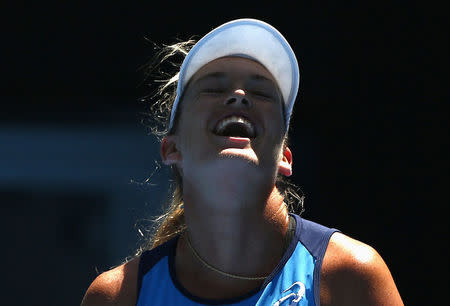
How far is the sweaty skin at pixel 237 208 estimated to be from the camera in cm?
189

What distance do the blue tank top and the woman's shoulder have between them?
0.07 ft

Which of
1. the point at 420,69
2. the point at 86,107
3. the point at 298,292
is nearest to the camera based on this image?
the point at 298,292

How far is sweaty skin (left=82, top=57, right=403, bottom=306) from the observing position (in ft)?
6.19

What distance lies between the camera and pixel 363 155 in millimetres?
4156

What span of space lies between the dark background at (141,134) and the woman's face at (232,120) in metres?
1.80

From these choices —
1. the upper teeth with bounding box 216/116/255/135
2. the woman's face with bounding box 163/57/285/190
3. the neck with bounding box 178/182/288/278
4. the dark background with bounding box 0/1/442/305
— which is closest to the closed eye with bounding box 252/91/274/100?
the woman's face with bounding box 163/57/285/190

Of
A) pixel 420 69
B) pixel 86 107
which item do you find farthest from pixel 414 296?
pixel 86 107

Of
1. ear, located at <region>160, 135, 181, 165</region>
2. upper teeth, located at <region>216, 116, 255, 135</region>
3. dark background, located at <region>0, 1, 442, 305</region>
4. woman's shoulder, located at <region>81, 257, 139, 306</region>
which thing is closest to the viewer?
upper teeth, located at <region>216, 116, 255, 135</region>

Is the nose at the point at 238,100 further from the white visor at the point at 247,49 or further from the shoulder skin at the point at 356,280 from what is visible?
the shoulder skin at the point at 356,280

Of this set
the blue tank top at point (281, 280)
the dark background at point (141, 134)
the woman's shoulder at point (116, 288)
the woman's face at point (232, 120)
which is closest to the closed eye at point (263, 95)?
the woman's face at point (232, 120)

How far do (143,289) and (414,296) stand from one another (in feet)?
7.60

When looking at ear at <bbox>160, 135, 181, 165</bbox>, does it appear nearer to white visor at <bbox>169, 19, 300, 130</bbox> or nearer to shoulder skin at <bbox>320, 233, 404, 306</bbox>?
white visor at <bbox>169, 19, 300, 130</bbox>

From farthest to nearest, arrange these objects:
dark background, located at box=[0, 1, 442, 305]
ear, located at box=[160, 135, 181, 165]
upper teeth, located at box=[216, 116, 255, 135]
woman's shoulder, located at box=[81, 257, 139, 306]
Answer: dark background, located at box=[0, 1, 442, 305] → ear, located at box=[160, 135, 181, 165] → woman's shoulder, located at box=[81, 257, 139, 306] → upper teeth, located at box=[216, 116, 255, 135]

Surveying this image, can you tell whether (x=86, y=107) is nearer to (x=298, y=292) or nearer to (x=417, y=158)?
(x=417, y=158)
